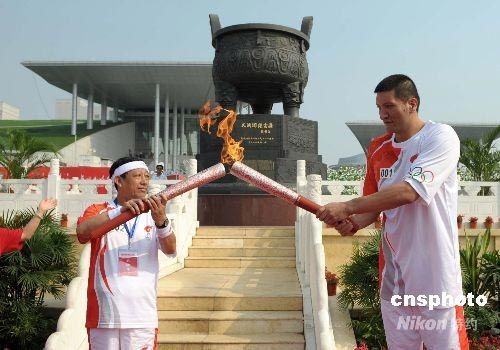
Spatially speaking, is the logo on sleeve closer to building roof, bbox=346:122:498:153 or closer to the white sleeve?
the white sleeve

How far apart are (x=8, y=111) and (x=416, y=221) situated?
96.3 metres

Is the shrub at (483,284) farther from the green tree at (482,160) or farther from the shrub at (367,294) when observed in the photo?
the green tree at (482,160)

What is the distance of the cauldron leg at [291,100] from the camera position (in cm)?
1225

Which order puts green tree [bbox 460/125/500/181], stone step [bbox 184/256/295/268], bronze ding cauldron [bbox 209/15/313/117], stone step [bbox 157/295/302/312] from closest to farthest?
stone step [bbox 157/295/302/312]
stone step [bbox 184/256/295/268]
bronze ding cauldron [bbox 209/15/313/117]
green tree [bbox 460/125/500/181]

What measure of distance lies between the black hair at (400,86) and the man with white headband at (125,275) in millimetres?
1240

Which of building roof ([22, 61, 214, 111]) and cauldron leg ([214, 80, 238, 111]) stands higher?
building roof ([22, 61, 214, 111])

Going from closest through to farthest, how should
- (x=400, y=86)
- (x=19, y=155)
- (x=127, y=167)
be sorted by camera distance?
(x=400, y=86), (x=127, y=167), (x=19, y=155)

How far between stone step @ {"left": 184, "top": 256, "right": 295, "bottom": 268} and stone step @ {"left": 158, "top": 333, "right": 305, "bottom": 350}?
2.54 metres

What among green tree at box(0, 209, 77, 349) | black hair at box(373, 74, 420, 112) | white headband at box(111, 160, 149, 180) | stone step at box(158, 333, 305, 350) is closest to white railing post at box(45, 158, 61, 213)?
green tree at box(0, 209, 77, 349)

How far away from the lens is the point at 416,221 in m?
2.33

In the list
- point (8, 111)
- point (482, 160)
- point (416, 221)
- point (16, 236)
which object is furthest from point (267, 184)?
point (8, 111)

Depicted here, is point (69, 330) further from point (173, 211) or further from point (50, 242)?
point (173, 211)

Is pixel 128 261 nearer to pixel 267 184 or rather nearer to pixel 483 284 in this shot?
pixel 267 184

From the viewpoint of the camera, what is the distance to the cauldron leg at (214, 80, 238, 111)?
39.7ft
